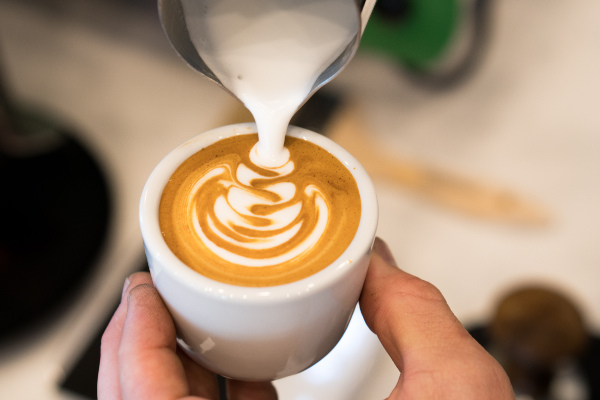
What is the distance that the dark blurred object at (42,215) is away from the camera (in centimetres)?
117

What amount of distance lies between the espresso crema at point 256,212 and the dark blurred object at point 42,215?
681mm

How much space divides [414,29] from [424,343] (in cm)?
95

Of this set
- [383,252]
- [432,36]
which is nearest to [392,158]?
[432,36]

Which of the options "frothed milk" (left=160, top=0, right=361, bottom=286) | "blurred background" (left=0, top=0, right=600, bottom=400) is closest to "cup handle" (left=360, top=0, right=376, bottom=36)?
"frothed milk" (left=160, top=0, right=361, bottom=286)

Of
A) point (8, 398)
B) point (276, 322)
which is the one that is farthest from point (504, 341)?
point (8, 398)

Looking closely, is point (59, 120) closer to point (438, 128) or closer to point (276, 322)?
point (438, 128)

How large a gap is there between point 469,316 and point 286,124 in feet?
2.39

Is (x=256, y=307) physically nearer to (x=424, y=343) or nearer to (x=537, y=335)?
(x=424, y=343)

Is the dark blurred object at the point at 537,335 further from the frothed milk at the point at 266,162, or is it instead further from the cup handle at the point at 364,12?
the cup handle at the point at 364,12

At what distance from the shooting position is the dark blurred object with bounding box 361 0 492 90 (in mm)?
1313

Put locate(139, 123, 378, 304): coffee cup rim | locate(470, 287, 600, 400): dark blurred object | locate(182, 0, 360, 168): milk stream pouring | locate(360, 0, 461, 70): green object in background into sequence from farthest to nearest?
locate(360, 0, 461, 70): green object in background < locate(470, 287, 600, 400): dark blurred object < locate(182, 0, 360, 168): milk stream pouring < locate(139, 123, 378, 304): coffee cup rim

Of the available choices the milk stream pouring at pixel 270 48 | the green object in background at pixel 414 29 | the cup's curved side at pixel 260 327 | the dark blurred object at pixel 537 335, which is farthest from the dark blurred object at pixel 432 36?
the cup's curved side at pixel 260 327

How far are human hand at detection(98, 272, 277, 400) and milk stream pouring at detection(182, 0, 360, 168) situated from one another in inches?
7.7

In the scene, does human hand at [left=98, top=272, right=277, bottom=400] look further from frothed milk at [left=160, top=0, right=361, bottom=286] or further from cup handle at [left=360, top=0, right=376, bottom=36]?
cup handle at [left=360, top=0, right=376, bottom=36]
